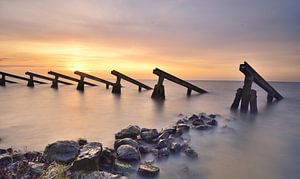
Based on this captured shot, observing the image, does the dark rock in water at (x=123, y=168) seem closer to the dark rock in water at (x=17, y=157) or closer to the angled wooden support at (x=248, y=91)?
the dark rock in water at (x=17, y=157)

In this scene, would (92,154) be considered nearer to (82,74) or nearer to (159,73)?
(159,73)

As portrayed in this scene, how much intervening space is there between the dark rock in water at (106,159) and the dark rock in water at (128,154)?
0.61 ft

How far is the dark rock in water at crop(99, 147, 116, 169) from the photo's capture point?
3891 mm

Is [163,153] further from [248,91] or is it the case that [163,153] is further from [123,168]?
[248,91]

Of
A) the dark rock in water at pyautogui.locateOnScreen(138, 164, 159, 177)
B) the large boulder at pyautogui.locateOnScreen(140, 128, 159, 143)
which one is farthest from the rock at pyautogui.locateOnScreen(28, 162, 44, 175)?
the large boulder at pyautogui.locateOnScreen(140, 128, 159, 143)

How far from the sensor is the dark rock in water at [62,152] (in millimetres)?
3838

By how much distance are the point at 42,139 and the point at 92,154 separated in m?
2.74

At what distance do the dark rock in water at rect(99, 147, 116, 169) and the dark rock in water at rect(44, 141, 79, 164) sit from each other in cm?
47

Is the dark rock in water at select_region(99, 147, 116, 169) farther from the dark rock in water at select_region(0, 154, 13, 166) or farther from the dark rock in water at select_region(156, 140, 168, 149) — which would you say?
the dark rock in water at select_region(0, 154, 13, 166)

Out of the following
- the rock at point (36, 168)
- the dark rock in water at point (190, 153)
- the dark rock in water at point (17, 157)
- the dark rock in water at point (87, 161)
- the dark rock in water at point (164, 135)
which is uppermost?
the dark rock in water at point (87, 161)

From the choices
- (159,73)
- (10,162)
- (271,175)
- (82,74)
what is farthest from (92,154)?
(82,74)

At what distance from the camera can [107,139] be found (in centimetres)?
594

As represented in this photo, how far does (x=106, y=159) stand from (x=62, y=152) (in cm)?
80

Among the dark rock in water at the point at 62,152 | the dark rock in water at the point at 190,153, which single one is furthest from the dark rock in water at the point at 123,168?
the dark rock in water at the point at 190,153
